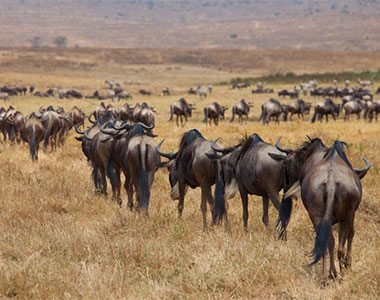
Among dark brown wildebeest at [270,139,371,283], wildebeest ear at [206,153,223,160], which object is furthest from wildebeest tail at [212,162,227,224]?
dark brown wildebeest at [270,139,371,283]

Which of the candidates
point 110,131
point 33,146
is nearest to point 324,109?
point 33,146

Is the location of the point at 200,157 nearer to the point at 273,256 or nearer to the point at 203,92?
the point at 273,256

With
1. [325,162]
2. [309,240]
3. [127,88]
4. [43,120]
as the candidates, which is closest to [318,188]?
[325,162]

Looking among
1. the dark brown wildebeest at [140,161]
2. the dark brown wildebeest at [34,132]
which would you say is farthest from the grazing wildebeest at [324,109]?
the dark brown wildebeest at [140,161]

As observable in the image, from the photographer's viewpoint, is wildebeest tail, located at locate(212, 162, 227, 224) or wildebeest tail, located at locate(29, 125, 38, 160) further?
wildebeest tail, located at locate(29, 125, 38, 160)

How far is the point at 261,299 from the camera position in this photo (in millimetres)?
6145

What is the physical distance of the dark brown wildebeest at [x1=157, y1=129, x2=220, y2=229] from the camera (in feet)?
30.7

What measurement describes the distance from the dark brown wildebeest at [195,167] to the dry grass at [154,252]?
0.44m

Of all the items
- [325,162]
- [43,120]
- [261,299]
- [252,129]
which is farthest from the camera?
[252,129]

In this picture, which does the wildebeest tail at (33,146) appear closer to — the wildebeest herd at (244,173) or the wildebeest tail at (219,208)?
the wildebeest herd at (244,173)

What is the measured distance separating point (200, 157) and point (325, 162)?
299 cm

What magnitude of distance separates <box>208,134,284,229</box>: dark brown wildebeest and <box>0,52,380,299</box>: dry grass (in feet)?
1.43

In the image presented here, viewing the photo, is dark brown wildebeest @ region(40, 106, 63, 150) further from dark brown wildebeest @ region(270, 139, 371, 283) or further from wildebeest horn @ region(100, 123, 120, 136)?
dark brown wildebeest @ region(270, 139, 371, 283)

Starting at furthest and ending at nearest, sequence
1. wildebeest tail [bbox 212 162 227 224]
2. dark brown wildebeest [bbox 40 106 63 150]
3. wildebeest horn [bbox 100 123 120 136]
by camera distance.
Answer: dark brown wildebeest [bbox 40 106 63 150]
wildebeest horn [bbox 100 123 120 136]
wildebeest tail [bbox 212 162 227 224]
